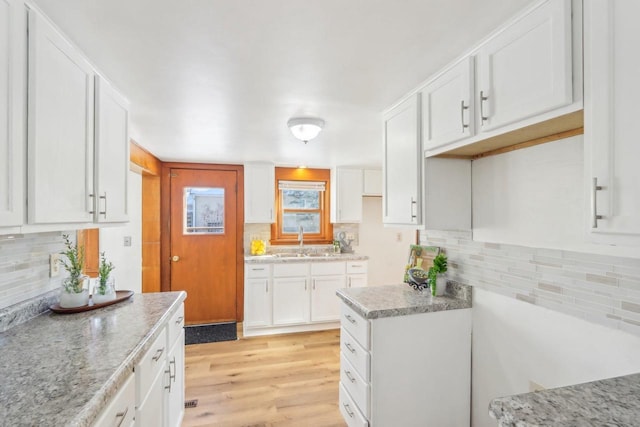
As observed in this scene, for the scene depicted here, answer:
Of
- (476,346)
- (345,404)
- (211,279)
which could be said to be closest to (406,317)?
(476,346)

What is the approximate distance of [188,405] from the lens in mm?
2307

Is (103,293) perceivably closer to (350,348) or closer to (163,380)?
(163,380)

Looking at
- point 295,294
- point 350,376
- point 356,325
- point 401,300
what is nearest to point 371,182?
point 295,294

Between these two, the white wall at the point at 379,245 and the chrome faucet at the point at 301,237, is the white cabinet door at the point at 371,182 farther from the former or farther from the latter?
the chrome faucet at the point at 301,237

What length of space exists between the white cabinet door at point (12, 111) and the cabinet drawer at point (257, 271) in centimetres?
279

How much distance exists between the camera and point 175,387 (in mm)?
1878

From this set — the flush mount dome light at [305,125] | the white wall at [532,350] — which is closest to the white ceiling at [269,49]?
the flush mount dome light at [305,125]

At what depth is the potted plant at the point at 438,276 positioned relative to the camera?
1.99m

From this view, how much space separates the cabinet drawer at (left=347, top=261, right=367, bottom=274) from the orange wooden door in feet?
5.18

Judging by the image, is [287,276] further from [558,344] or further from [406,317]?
[558,344]

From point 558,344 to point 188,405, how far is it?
249 centimetres

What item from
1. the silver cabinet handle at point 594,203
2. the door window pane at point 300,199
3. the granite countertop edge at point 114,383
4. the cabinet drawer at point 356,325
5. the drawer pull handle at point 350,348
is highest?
the door window pane at point 300,199

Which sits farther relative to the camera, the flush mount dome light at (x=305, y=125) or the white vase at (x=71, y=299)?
the flush mount dome light at (x=305, y=125)

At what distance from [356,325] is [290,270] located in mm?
2000
